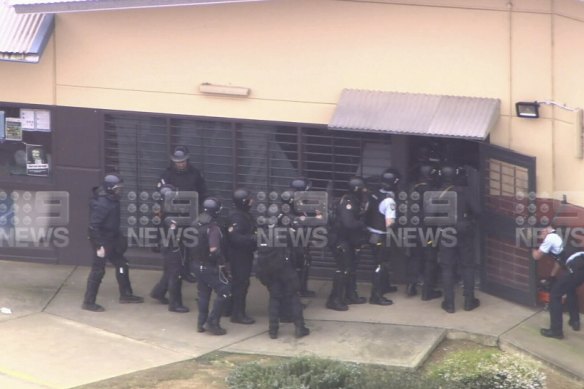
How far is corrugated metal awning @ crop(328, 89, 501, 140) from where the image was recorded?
13969 millimetres

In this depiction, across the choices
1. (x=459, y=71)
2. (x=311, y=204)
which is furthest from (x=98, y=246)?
(x=459, y=71)

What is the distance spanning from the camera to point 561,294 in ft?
44.1

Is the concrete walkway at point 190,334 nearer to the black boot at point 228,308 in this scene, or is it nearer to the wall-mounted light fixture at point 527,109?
the black boot at point 228,308

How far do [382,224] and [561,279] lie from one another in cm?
226

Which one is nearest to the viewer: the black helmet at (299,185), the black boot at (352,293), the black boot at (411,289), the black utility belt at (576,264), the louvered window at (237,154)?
the black utility belt at (576,264)

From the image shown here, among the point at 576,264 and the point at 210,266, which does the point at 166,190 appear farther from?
the point at 576,264

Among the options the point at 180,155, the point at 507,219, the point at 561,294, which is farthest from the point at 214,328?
the point at 561,294

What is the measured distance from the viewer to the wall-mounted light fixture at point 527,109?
14.1m

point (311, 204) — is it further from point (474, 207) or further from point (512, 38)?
point (512, 38)

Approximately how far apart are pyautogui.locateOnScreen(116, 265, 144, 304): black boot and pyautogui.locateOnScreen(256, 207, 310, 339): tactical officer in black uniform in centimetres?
188

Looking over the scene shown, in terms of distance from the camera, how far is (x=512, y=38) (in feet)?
46.4

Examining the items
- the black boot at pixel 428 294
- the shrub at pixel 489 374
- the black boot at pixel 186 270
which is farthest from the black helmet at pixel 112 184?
the shrub at pixel 489 374

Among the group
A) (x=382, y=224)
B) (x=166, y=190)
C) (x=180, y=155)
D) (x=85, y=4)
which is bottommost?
(x=382, y=224)

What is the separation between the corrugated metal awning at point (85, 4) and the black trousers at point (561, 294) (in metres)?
4.83
